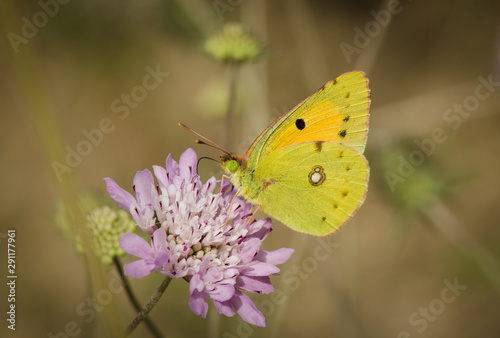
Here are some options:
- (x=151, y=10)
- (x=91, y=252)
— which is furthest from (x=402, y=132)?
(x=91, y=252)

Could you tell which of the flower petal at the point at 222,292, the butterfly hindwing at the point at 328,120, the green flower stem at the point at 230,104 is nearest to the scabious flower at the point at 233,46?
the green flower stem at the point at 230,104

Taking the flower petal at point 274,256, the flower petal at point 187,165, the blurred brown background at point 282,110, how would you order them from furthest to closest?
the blurred brown background at point 282,110
the flower petal at point 187,165
the flower petal at point 274,256

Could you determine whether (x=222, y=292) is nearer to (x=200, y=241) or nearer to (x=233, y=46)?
(x=200, y=241)

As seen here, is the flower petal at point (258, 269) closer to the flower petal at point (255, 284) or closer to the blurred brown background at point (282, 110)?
the flower petal at point (255, 284)

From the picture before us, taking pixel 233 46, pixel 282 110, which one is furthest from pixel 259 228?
pixel 282 110

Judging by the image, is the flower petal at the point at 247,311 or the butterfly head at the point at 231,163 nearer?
the flower petal at the point at 247,311

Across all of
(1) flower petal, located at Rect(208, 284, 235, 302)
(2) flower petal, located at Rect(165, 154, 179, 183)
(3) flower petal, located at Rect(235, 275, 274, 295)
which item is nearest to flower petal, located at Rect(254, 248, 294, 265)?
(3) flower petal, located at Rect(235, 275, 274, 295)

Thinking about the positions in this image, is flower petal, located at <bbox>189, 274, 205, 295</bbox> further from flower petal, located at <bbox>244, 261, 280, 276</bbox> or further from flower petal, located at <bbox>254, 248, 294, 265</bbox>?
flower petal, located at <bbox>254, 248, 294, 265</bbox>

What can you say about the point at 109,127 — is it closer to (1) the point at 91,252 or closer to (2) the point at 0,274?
(2) the point at 0,274

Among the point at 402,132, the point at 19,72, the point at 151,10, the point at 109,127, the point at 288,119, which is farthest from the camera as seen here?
the point at 109,127
